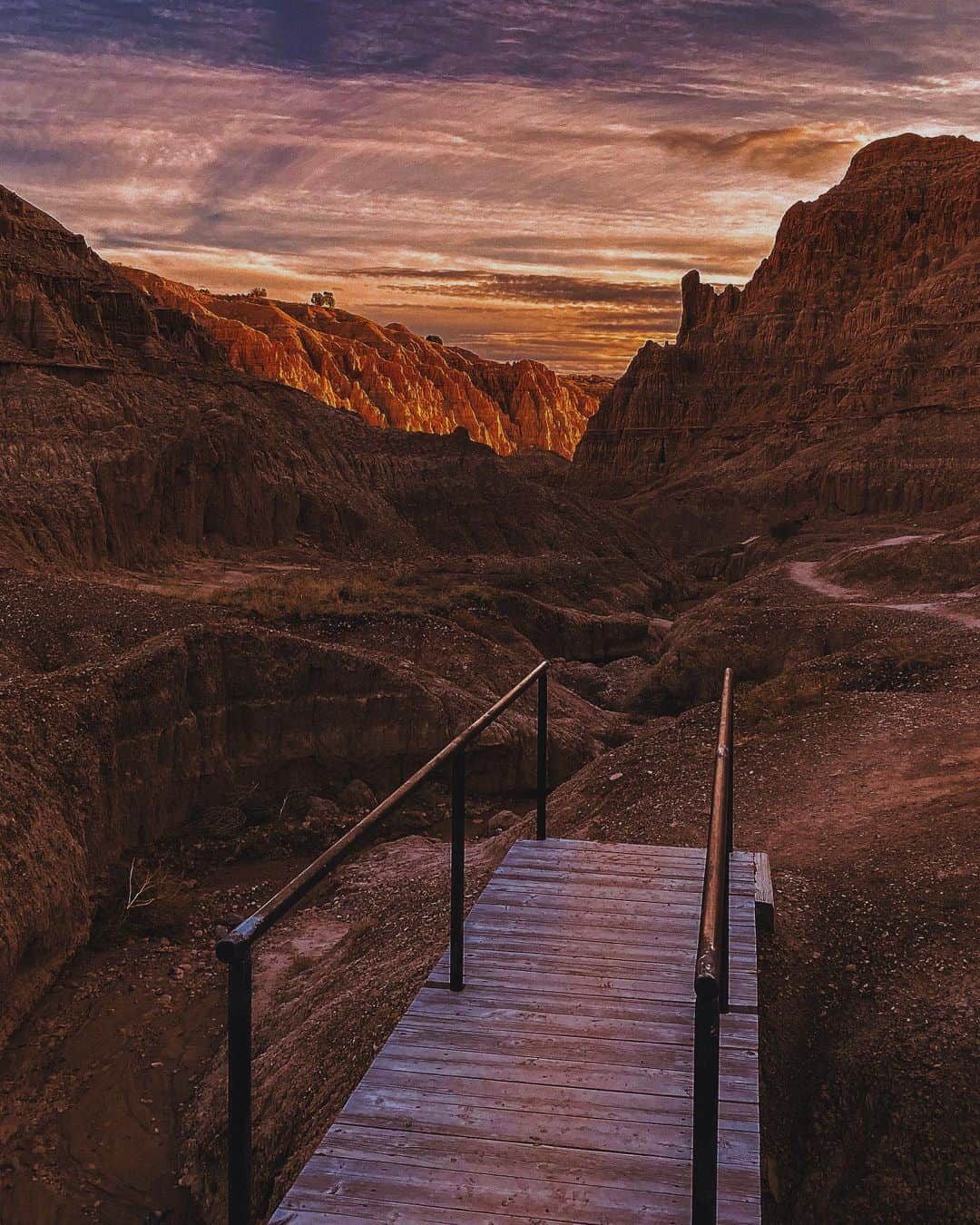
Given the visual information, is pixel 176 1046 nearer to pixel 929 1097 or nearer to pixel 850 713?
pixel 929 1097

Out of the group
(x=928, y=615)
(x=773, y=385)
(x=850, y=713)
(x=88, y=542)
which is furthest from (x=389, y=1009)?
(x=773, y=385)

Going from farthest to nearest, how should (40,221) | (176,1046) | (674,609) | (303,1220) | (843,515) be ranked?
(843,515) → (40,221) → (674,609) → (176,1046) → (303,1220)

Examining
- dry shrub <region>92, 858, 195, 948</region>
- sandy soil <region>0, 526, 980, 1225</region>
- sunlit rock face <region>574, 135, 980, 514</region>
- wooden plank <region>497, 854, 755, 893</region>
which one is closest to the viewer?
sandy soil <region>0, 526, 980, 1225</region>

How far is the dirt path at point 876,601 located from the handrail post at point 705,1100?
17.5 metres

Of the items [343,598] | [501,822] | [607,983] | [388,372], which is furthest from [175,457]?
[388,372]

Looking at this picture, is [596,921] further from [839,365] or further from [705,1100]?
[839,365]

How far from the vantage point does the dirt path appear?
20.3 m

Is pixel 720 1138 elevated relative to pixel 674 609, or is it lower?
elevated

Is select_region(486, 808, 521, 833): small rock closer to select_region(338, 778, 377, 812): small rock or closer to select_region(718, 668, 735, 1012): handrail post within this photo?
select_region(338, 778, 377, 812): small rock

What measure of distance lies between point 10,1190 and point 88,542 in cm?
2796

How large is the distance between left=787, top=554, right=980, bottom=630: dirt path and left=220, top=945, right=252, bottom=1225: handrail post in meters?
17.9

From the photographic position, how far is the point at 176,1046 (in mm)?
8969

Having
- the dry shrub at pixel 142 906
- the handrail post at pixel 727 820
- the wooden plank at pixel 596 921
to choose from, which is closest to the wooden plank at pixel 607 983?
the handrail post at pixel 727 820

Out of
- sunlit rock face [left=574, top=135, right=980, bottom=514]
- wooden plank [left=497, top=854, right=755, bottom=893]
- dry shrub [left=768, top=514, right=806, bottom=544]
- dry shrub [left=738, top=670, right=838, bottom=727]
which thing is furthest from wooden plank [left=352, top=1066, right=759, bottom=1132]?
sunlit rock face [left=574, top=135, right=980, bottom=514]
